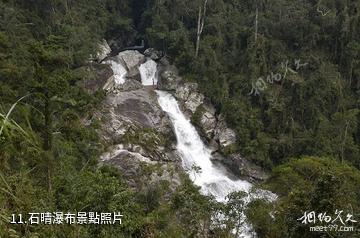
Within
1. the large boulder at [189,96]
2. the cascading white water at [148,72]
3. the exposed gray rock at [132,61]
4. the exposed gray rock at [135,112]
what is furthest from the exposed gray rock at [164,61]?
the exposed gray rock at [135,112]

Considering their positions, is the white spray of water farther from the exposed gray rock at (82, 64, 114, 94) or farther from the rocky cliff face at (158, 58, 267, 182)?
the rocky cliff face at (158, 58, 267, 182)

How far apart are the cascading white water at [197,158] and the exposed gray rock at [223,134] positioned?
990 millimetres

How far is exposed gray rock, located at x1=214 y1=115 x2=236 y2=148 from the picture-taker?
73.3ft

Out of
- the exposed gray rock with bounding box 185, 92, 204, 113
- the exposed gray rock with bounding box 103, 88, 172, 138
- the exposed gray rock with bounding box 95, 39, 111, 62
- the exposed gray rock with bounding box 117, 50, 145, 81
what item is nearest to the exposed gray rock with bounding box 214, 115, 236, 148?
the exposed gray rock with bounding box 185, 92, 204, 113

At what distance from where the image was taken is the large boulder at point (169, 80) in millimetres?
24586

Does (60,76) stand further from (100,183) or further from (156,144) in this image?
(156,144)

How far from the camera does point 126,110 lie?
837 inches

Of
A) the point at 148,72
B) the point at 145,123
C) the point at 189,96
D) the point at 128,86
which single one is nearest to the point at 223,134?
the point at 189,96

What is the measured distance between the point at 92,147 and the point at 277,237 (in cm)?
966

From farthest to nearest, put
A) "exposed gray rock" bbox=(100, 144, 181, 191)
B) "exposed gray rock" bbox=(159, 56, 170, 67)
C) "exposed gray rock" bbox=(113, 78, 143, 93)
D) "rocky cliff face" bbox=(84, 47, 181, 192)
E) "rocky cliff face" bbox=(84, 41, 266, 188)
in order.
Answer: "exposed gray rock" bbox=(159, 56, 170, 67)
"exposed gray rock" bbox=(113, 78, 143, 93)
"rocky cliff face" bbox=(84, 41, 266, 188)
"rocky cliff face" bbox=(84, 47, 181, 192)
"exposed gray rock" bbox=(100, 144, 181, 191)

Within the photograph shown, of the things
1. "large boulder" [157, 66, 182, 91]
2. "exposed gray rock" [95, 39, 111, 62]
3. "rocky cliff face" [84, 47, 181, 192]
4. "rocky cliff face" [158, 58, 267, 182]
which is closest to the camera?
"rocky cliff face" [84, 47, 181, 192]

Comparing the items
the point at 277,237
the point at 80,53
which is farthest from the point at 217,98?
the point at 277,237

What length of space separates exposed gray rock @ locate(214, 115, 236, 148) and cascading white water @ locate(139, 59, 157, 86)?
218 inches

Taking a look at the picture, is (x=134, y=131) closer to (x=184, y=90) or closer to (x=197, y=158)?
(x=197, y=158)
